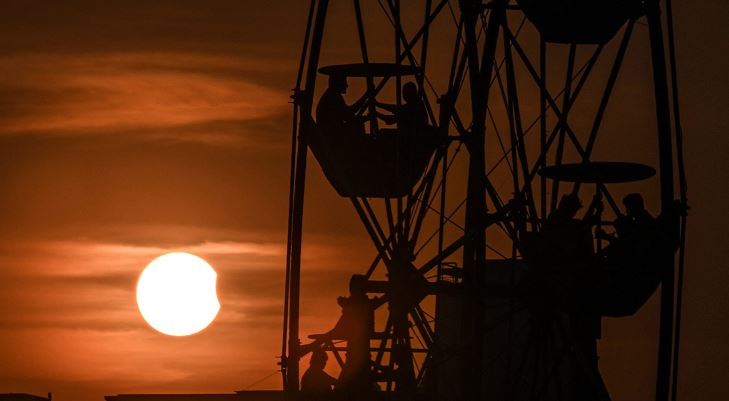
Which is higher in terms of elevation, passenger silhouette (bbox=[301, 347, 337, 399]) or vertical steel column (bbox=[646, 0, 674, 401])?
vertical steel column (bbox=[646, 0, 674, 401])

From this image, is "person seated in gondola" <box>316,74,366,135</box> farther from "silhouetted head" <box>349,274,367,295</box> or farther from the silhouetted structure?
the silhouetted structure

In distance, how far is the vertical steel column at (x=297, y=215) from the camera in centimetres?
3016

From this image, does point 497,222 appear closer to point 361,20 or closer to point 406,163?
point 406,163

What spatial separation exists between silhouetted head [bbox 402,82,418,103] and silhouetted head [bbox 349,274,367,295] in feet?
13.8

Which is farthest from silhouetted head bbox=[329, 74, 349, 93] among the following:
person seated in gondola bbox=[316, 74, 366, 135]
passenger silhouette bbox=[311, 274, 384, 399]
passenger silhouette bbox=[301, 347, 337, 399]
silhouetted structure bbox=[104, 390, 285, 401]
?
silhouetted structure bbox=[104, 390, 285, 401]

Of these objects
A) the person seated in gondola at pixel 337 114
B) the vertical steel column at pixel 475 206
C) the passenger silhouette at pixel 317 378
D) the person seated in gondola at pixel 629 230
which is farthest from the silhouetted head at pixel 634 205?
the passenger silhouette at pixel 317 378

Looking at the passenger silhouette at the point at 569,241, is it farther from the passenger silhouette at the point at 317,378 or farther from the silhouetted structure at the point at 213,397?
the silhouetted structure at the point at 213,397

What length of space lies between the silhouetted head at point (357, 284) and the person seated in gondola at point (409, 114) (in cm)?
357

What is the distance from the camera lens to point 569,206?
2820 cm

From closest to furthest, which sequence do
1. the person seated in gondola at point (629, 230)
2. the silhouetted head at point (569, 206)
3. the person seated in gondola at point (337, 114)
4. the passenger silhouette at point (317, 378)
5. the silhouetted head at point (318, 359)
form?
the person seated in gondola at point (629, 230)
the silhouetted head at point (569, 206)
the passenger silhouette at point (317, 378)
the silhouetted head at point (318, 359)
the person seated in gondola at point (337, 114)

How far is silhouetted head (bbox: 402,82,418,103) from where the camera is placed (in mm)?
30763

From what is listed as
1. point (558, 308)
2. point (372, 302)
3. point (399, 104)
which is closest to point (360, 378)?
point (372, 302)

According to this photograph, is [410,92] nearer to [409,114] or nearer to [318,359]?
[409,114]

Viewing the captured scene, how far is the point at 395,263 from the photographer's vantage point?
100ft
